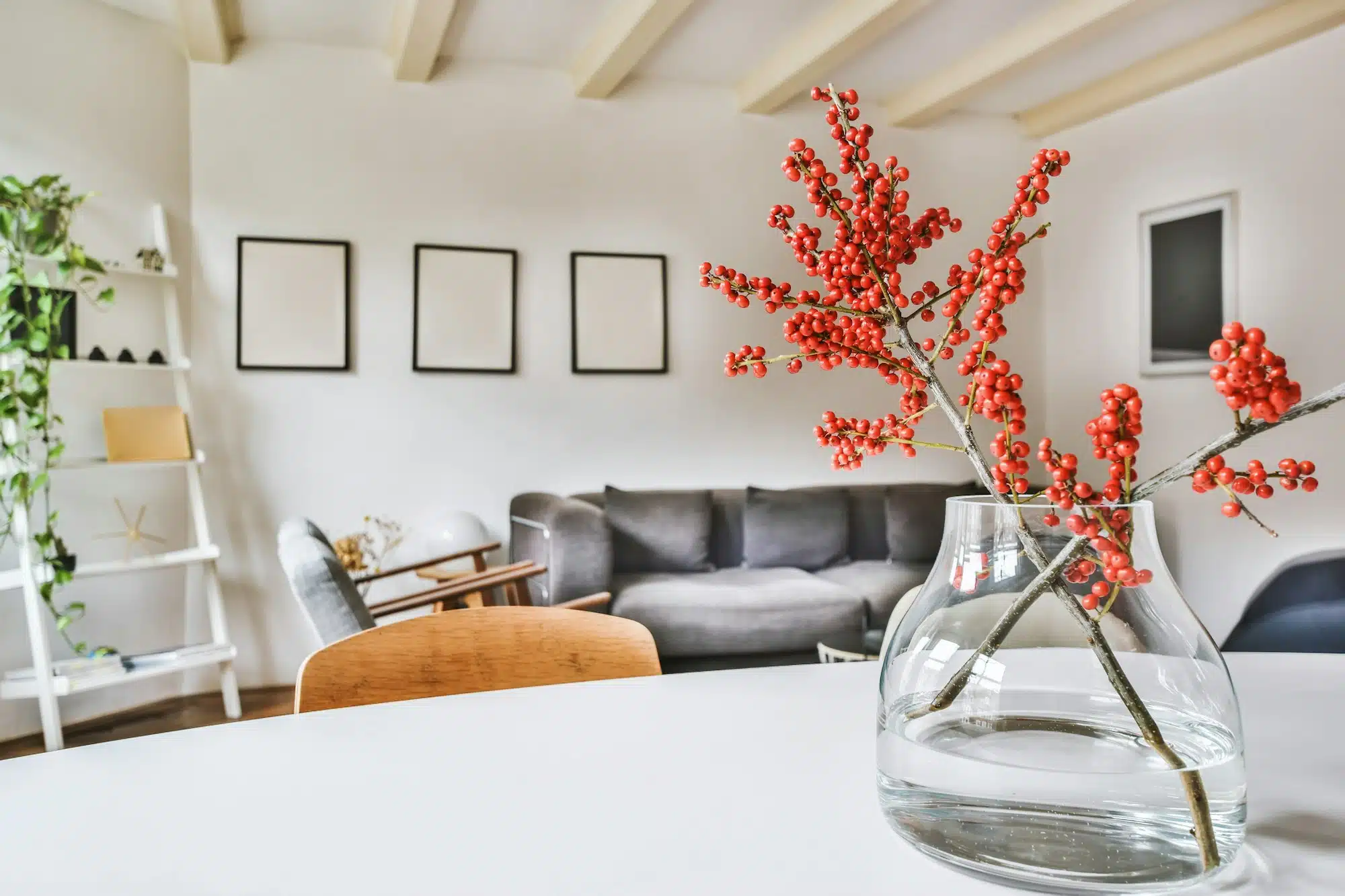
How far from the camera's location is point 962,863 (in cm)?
56

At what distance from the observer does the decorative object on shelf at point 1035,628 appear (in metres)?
0.53

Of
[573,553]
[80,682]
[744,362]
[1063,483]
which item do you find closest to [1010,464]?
[1063,483]

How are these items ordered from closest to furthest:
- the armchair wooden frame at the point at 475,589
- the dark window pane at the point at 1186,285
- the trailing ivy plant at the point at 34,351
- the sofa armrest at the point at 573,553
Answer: the armchair wooden frame at the point at 475,589
the trailing ivy plant at the point at 34,351
the sofa armrest at the point at 573,553
the dark window pane at the point at 1186,285

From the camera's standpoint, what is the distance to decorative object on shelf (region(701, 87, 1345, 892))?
0.53 metres

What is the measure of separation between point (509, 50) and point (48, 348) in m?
2.40

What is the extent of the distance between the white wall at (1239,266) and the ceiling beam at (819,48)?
65.7 inches

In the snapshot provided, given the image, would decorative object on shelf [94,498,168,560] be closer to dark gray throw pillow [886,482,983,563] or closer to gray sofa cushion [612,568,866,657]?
gray sofa cushion [612,568,866,657]

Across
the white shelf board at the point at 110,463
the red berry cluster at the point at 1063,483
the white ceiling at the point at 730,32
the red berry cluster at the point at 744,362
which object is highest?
the white ceiling at the point at 730,32

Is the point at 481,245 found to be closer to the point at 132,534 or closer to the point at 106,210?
the point at 106,210

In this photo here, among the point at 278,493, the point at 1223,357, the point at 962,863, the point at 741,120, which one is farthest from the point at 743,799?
the point at 741,120

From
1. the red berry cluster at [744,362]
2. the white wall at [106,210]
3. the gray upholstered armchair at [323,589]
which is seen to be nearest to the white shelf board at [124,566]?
the white wall at [106,210]

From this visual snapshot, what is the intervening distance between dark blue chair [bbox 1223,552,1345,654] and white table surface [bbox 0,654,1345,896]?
2.17m

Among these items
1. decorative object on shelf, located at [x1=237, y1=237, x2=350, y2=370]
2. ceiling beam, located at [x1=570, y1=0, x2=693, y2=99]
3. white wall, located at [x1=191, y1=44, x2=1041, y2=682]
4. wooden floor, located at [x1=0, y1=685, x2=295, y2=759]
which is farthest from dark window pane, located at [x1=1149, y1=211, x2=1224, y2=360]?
wooden floor, located at [x1=0, y1=685, x2=295, y2=759]

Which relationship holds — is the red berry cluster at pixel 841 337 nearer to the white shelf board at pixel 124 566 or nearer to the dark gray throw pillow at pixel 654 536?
the white shelf board at pixel 124 566
